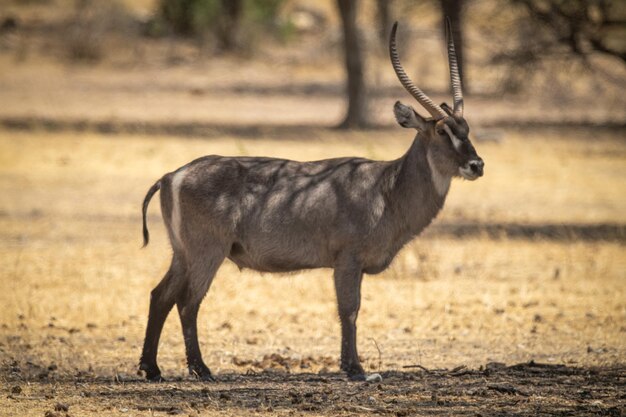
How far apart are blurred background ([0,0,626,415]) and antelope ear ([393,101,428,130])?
176cm

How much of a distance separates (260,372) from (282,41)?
1215 inches

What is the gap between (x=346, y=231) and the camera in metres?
7.74

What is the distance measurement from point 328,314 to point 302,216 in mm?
2610

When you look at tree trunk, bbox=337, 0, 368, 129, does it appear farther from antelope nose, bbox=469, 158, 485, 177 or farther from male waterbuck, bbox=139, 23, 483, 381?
antelope nose, bbox=469, 158, 485, 177

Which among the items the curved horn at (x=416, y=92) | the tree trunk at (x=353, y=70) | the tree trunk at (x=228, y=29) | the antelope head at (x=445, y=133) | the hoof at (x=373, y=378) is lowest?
the hoof at (x=373, y=378)

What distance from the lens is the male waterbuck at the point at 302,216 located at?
305 inches

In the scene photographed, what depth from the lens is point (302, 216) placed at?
25.6 feet

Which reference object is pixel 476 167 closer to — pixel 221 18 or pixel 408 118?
pixel 408 118

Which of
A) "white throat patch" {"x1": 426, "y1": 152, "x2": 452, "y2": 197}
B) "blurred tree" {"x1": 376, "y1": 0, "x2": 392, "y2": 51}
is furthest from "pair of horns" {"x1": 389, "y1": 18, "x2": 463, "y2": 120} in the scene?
"blurred tree" {"x1": 376, "y1": 0, "x2": 392, "y2": 51}

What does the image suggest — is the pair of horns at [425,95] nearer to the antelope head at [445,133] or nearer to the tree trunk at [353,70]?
the antelope head at [445,133]

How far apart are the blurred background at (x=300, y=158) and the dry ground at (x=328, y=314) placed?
0.13 feet

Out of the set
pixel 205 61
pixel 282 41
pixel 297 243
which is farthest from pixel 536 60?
pixel 282 41

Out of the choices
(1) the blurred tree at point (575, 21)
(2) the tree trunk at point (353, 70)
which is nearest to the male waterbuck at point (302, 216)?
(1) the blurred tree at point (575, 21)

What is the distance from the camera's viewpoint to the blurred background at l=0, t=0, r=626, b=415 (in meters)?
9.13
